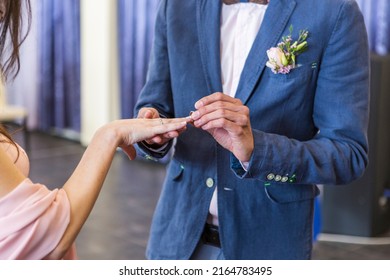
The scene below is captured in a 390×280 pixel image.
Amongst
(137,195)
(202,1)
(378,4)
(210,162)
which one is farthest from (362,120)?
(137,195)

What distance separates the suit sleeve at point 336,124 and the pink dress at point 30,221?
17.1 inches

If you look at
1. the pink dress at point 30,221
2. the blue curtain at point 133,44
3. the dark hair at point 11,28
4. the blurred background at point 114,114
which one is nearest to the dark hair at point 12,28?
the dark hair at point 11,28

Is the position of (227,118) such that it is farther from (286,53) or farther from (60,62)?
(60,62)

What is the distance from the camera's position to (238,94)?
1634 mm

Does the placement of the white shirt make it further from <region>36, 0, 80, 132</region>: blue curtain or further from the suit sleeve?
<region>36, 0, 80, 132</region>: blue curtain

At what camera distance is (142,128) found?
152 cm

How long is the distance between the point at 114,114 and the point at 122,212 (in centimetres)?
211

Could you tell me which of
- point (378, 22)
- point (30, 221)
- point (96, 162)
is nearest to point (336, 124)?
point (96, 162)

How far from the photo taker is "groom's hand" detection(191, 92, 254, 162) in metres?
1.42

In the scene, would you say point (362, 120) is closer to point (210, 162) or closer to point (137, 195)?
point (210, 162)

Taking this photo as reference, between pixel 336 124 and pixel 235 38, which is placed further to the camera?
pixel 235 38

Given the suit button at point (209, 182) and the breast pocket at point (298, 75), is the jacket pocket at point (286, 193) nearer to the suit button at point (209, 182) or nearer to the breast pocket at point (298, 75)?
the suit button at point (209, 182)

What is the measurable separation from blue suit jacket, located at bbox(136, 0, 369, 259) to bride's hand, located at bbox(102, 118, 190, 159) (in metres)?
0.15
